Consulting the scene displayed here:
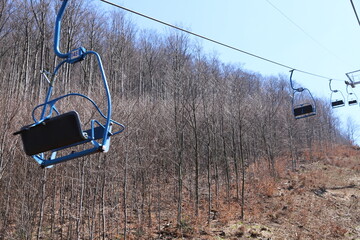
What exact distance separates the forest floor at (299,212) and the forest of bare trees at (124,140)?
40.7 inches

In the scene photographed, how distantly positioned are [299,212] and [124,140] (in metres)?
11.0

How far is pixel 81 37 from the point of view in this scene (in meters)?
22.9

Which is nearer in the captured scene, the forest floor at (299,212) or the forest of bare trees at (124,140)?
the forest of bare trees at (124,140)

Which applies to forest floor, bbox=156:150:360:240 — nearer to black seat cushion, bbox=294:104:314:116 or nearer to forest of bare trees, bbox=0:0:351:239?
forest of bare trees, bbox=0:0:351:239

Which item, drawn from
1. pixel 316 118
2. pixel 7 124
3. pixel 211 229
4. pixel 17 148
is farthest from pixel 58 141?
pixel 316 118

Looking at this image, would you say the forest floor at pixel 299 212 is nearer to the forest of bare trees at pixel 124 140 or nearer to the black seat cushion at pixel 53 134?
the forest of bare trees at pixel 124 140

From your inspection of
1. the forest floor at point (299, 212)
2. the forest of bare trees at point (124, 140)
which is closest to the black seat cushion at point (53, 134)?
the forest of bare trees at point (124, 140)

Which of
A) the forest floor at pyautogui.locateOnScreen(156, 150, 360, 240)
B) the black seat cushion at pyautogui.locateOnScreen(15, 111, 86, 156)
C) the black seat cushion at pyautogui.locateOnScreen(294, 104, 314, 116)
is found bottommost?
the forest floor at pyautogui.locateOnScreen(156, 150, 360, 240)

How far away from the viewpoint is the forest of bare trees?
12812 mm

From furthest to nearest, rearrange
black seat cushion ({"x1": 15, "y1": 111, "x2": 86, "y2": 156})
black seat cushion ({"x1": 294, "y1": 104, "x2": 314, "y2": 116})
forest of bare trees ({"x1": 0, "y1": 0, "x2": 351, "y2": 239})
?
forest of bare trees ({"x1": 0, "y1": 0, "x2": 351, "y2": 239}), black seat cushion ({"x1": 294, "y1": 104, "x2": 314, "y2": 116}), black seat cushion ({"x1": 15, "y1": 111, "x2": 86, "y2": 156})

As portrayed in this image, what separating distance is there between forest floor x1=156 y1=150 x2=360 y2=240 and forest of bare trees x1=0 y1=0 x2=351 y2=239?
3.39 feet

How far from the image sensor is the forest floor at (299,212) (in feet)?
48.9

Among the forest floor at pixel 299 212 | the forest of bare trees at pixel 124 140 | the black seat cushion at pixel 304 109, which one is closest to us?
the black seat cushion at pixel 304 109

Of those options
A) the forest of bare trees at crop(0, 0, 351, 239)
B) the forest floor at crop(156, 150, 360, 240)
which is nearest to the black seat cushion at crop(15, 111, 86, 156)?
the forest of bare trees at crop(0, 0, 351, 239)
